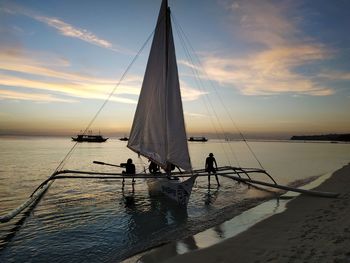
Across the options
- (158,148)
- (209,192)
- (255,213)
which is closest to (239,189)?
(209,192)

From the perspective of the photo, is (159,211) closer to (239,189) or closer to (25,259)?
(25,259)

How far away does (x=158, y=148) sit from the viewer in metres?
14.5

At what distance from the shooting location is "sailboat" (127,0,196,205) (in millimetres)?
13547

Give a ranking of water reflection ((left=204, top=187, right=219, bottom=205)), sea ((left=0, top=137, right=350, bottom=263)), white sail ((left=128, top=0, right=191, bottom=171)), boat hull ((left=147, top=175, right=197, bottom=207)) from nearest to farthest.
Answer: sea ((left=0, top=137, right=350, bottom=263))
boat hull ((left=147, top=175, right=197, bottom=207))
white sail ((left=128, top=0, right=191, bottom=171))
water reflection ((left=204, top=187, right=219, bottom=205))

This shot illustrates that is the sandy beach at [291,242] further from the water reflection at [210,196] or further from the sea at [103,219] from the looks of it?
the water reflection at [210,196]

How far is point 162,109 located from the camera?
14289 millimetres

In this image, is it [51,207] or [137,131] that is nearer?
[51,207]

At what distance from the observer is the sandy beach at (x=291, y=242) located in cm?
662

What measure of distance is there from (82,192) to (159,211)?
7.08 metres

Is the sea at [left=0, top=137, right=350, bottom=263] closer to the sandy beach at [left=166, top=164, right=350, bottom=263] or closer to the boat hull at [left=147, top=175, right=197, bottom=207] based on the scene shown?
the boat hull at [left=147, top=175, right=197, bottom=207]

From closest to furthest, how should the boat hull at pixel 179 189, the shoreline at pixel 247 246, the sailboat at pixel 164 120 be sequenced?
1. the shoreline at pixel 247 246
2. the boat hull at pixel 179 189
3. the sailboat at pixel 164 120

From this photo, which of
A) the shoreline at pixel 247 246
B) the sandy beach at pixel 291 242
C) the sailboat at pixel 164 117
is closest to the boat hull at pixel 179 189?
the sailboat at pixel 164 117

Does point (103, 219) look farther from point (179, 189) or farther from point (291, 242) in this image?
point (291, 242)

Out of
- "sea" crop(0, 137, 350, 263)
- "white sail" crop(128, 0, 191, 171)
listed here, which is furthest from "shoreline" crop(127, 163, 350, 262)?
"white sail" crop(128, 0, 191, 171)
